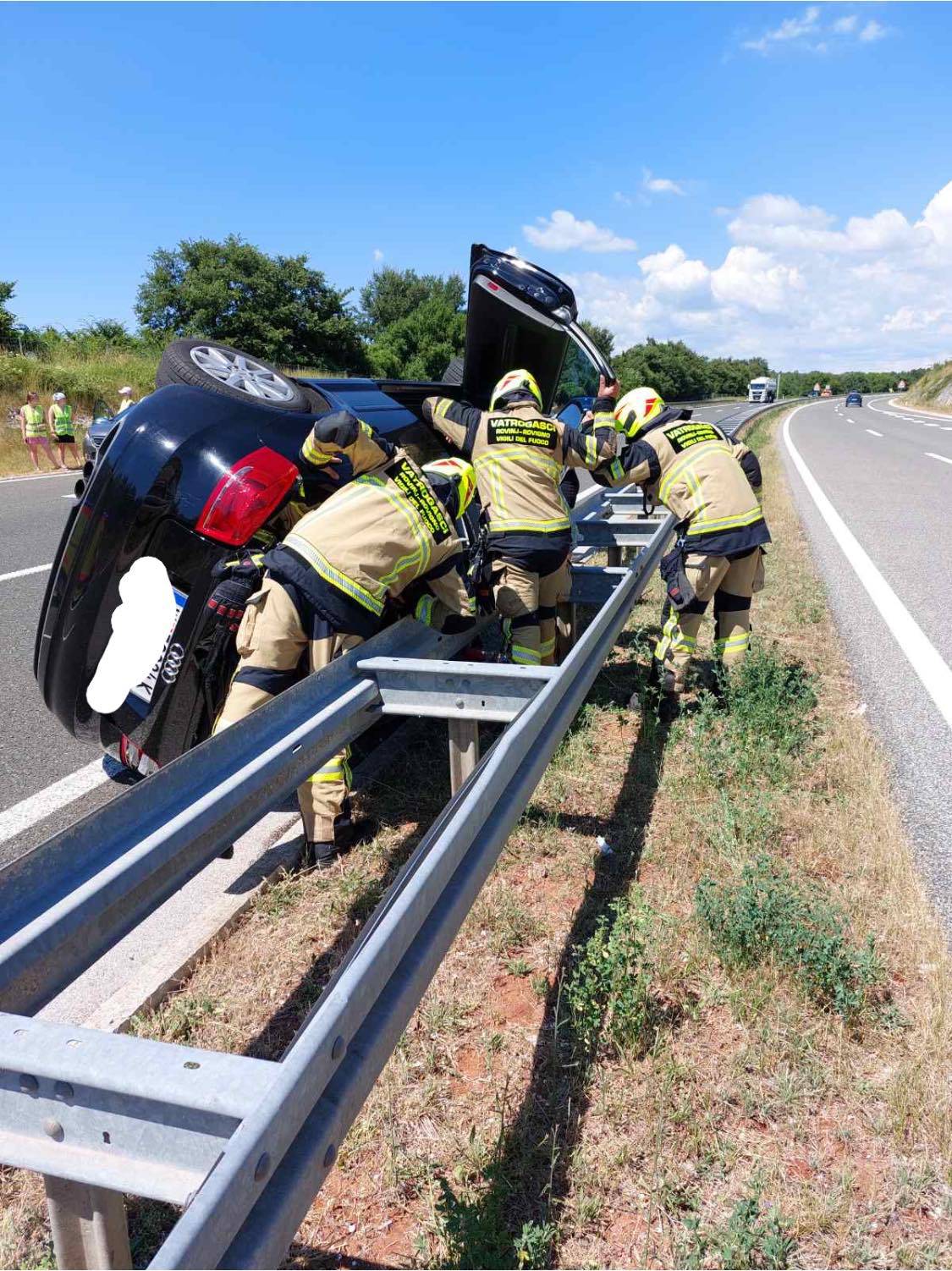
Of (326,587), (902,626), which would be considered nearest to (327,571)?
(326,587)

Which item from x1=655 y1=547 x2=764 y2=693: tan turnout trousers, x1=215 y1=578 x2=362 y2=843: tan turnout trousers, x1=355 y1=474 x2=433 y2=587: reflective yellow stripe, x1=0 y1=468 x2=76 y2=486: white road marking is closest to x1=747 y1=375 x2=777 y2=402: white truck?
x1=0 y1=468 x2=76 y2=486: white road marking

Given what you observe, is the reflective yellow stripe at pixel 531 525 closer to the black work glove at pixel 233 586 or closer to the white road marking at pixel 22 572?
the black work glove at pixel 233 586

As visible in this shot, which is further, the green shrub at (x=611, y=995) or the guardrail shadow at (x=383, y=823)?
the guardrail shadow at (x=383, y=823)

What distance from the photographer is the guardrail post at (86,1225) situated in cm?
140

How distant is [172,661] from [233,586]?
1.17ft

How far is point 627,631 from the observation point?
6.54m

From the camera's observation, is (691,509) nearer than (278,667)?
No

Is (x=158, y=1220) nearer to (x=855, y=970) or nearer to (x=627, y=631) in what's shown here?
(x=855, y=970)

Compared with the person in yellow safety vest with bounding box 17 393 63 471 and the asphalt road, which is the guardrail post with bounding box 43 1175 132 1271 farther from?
the person in yellow safety vest with bounding box 17 393 63 471

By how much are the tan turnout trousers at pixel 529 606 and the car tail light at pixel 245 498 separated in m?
1.60

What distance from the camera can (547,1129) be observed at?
2.22 meters

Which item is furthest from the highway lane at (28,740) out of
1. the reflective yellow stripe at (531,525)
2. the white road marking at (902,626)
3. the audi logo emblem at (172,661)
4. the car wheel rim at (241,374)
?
the white road marking at (902,626)

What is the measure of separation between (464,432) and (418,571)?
62.3 inches

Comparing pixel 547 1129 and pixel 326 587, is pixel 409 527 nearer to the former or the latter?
pixel 326 587
